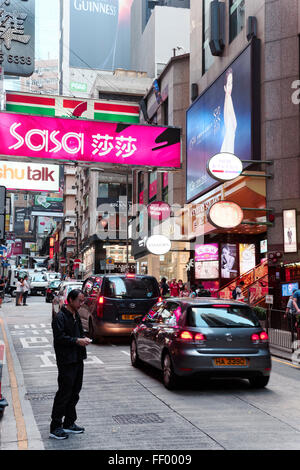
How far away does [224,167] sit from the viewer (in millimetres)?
21203

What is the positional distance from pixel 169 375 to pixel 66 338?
3.29 metres

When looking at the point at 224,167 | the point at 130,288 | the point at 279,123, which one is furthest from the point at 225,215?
the point at 130,288

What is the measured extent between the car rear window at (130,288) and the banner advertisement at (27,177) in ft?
20.2

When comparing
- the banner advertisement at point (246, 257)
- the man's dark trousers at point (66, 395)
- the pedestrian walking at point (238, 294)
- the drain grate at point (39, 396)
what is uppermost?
the banner advertisement at point (246, 257)

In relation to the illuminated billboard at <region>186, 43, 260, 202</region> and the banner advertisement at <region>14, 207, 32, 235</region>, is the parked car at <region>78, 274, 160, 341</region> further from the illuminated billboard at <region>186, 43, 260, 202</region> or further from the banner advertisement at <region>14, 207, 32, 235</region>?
the banner advertisement at <region>14, 207, 32, 235</region>

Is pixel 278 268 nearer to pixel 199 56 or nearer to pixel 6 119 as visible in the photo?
pixel 6 119

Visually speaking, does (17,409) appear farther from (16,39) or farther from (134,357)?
(16,39)

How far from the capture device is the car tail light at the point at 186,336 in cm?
933

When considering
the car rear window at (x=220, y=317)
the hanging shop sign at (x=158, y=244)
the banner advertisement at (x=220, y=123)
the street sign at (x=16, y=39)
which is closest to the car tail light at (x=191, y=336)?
the car rear window at (x=220, y=317)

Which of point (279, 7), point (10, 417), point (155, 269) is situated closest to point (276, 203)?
point (279, 7)

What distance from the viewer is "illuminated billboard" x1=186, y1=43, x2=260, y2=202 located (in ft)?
76.8

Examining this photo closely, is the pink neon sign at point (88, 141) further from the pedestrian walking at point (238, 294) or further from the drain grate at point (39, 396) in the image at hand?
the drain grate at point (39, 396)

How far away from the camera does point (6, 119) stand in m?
17.5

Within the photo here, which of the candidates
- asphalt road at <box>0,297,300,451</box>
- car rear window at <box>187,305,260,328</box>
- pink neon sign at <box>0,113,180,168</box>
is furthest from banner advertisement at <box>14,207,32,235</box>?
car rear window at <box>187,305,260,328</box>
